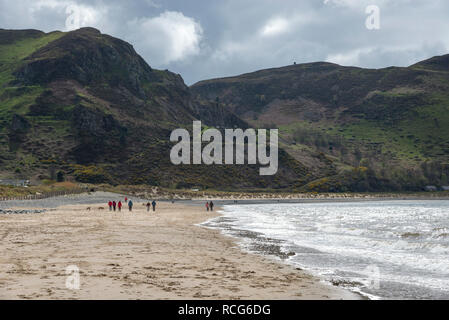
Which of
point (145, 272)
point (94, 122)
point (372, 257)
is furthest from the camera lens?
point (94, 122)

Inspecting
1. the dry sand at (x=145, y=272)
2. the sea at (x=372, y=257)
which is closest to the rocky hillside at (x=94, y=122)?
the sea at (x=372, y=257)

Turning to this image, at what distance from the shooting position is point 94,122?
144 m

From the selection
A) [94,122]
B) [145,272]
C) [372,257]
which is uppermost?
[94,122]

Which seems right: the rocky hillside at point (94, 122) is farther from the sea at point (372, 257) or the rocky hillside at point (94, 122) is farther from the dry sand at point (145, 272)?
the dry sand at point (145, 272)

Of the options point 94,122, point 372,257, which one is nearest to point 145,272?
point 372,257

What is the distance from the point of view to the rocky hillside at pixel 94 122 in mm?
127312

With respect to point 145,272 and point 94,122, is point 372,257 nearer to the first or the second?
point 145,272

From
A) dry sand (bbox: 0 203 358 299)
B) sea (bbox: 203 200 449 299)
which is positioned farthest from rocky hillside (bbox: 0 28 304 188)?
dry sand (bbox: 0 203 358 299)

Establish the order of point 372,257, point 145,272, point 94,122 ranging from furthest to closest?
point 94,122
point 372,257
point 145,272

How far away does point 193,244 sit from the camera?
2000 cm

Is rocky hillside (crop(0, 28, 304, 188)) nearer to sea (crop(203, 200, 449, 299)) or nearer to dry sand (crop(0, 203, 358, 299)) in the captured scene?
sea (crop(203, 200, 449, 299))

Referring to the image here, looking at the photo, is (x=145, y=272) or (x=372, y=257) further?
(x=372, y=257)
